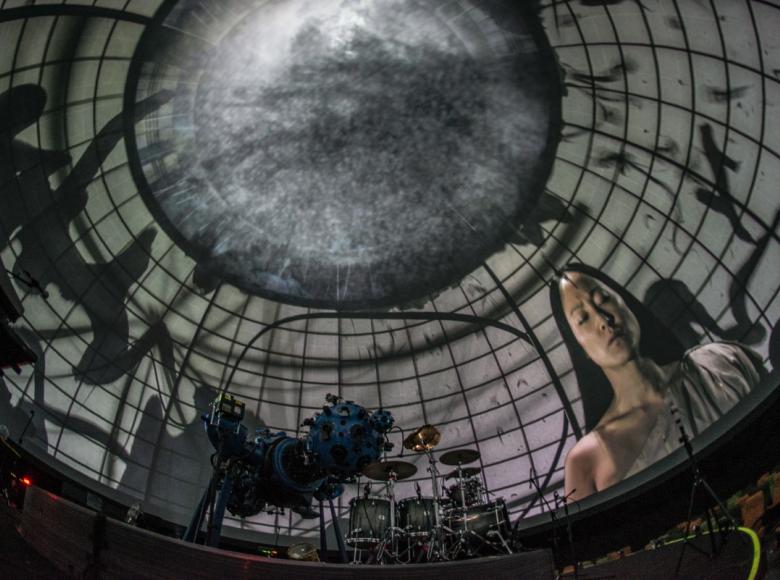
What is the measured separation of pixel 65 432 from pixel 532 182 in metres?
21.0

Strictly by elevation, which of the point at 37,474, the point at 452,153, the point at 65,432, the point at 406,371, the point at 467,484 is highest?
the point at 452,153

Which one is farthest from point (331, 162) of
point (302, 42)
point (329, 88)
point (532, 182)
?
point (532, 182)

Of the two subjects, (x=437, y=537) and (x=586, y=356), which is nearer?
(x=437, y=537)

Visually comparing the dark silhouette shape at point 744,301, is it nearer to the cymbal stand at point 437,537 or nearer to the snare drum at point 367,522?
the cymbal stand at point 437,537

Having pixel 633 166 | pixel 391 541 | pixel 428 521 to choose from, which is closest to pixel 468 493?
pixel 428 521

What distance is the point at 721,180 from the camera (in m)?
19.5

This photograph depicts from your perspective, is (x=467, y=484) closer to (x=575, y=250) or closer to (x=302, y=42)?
(x=575, y=250)

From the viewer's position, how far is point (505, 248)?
2588 cm

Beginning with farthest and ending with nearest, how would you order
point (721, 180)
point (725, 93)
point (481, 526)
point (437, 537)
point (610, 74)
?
1. point (610, 74)
2. point (721, 180)
3. point (725, 93)
4. point (481, 526)
5. point (437, 537)

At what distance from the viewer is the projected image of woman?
778 inches

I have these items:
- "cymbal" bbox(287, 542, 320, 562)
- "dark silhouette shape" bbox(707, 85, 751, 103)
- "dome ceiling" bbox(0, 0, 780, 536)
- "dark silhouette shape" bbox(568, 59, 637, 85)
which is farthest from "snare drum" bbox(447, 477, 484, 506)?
"dark silhouette shape" bbox(568, 59, 637, 85)

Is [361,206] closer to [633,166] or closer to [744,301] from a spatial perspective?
[633,166]

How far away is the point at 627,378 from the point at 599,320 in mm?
2671

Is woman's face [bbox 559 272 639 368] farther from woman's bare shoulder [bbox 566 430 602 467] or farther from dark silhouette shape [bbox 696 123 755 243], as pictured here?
dark silhouette shape [bbox 696 123 755 243]
